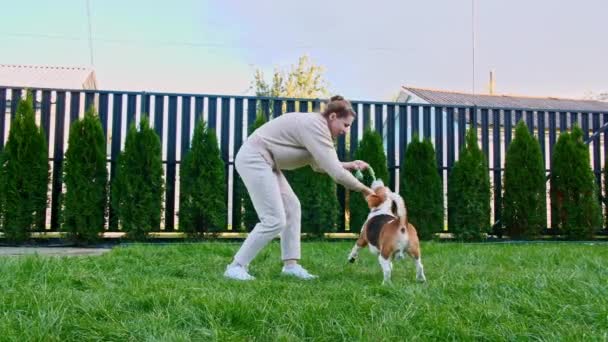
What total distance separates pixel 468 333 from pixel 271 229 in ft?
6.69

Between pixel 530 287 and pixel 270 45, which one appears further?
pixel 270 45

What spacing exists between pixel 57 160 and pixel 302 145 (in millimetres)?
5038

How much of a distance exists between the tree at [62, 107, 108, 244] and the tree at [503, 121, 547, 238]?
244 inches

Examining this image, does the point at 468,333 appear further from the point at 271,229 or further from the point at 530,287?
the point at 271,229

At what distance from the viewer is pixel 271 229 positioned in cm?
400

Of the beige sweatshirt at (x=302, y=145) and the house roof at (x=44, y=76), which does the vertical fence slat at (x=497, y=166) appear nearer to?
the beige sweatshirt at (x=302, y=145)

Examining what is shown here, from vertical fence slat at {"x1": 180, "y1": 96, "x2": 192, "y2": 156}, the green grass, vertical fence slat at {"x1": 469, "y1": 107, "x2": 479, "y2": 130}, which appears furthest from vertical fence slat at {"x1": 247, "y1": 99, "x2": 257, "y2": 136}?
the green grass

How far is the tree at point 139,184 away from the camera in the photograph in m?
7.40

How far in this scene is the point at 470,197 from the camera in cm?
822

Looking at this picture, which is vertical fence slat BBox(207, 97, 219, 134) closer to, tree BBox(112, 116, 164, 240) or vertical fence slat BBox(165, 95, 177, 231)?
vertical fence slat BBox(165, 95, 177, 231)

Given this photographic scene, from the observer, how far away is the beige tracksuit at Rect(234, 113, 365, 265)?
394cm

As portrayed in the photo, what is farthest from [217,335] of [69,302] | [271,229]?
[271,229]

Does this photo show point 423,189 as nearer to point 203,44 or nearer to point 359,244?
point 359,244

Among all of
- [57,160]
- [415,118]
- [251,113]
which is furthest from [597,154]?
[57,160]
